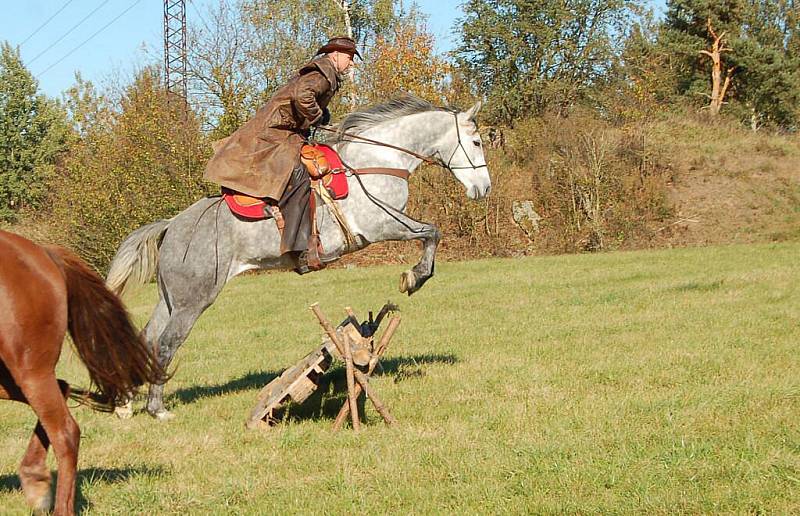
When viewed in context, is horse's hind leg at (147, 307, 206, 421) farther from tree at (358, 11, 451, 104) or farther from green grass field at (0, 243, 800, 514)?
tree at (358, 11, 451, 104)

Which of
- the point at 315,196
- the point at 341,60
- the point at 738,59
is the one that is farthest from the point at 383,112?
the point at 738,59

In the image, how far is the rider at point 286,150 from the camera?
795cm

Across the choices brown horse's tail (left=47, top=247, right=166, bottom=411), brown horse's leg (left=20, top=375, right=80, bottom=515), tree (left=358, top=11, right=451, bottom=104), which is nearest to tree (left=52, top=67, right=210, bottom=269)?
tree (left=358, top=11, right=451, bottom=104)

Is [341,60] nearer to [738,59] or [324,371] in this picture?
[324,371]

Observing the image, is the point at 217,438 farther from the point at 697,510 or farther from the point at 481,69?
the point at 481,69

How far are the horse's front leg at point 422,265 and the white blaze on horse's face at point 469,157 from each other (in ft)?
2.40

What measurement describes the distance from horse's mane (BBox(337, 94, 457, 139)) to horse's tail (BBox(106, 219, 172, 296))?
214 cm

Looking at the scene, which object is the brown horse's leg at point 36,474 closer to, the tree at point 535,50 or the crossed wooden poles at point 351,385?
the crossed wooden poles at point 351,385

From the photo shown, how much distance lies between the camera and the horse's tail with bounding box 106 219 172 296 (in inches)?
330

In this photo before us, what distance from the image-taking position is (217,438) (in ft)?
23.2

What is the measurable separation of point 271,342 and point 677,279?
316 inches

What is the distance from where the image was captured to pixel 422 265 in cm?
843

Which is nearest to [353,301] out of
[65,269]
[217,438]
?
[217,438]

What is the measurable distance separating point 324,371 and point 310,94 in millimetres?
2524
